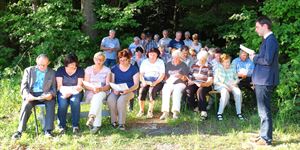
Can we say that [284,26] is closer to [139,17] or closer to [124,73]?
[124,73]

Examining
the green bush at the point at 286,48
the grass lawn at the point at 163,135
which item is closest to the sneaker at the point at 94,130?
the grass lawn at the point at 163,135

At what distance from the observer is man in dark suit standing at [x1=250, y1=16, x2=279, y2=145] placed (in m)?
5.17

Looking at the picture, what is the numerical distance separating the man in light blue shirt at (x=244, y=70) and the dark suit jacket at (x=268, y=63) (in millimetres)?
2318

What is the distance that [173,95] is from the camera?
22.1 ft

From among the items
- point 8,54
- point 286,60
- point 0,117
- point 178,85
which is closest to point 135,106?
point 178,85

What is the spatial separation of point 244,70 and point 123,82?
253 centimetres

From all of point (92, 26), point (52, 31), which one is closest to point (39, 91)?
point (52, 31)

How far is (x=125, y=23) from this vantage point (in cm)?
1048

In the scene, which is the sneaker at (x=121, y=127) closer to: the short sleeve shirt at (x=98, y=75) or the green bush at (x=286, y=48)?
the short sleeve shirt at (x=98, y=75)

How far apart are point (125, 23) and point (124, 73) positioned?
4.07 meters

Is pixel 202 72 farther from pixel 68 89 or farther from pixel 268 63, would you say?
pixel 68 89

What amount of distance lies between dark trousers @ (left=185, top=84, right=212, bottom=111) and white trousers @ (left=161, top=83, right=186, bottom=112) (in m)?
0.25

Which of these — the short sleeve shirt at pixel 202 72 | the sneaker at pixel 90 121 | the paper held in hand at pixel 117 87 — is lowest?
the sneaker at pixel 90 121

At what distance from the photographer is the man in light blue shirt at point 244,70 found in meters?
7.64
